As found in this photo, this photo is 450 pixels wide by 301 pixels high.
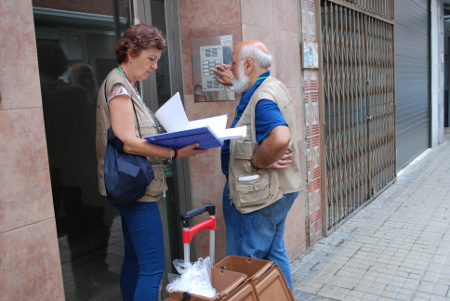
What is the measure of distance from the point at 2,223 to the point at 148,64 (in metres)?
1.14

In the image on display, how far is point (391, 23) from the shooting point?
8109 millimetres

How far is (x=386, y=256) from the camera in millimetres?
4738

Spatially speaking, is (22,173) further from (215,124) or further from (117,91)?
(215,124)

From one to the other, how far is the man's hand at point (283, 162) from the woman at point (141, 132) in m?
0.56

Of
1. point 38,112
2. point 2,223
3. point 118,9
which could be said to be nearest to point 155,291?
point 2,223

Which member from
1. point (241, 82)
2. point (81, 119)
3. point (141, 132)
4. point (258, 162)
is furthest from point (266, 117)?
point (81, 119)

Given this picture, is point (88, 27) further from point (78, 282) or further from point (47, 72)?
point (78, 282)

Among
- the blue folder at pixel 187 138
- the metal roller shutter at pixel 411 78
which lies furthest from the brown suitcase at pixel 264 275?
the metal roller shutter at pixel 411 78

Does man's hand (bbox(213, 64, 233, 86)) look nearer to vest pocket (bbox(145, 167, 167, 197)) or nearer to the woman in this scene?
the woman

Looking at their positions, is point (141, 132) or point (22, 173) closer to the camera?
point (22, 173)

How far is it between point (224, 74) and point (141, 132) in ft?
3.81

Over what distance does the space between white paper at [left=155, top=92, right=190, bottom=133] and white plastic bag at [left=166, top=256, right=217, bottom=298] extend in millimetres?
751

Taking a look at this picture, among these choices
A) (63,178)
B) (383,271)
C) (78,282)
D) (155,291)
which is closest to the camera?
(155,291)

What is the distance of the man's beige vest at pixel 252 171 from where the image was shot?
9.48ft
